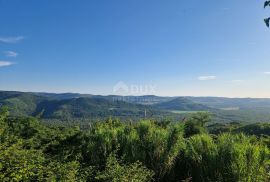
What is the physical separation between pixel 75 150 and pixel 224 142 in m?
7.26

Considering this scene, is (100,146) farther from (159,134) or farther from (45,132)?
(45,132)

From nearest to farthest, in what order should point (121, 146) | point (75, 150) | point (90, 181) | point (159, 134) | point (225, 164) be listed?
point (225, 164)
point (90, 181)
point (159, 134)
point (121, 146)
point (75, 150)

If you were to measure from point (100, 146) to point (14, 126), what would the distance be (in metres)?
6.72

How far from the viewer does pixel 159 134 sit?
35.8ft

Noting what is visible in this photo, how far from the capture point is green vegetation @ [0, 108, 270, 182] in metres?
7.77

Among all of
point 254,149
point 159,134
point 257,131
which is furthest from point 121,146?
point 257,131

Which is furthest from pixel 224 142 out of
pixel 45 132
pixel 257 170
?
pixel 45 132

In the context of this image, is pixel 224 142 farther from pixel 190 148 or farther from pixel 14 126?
pixel 14 126

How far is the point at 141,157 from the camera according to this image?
1090 cm

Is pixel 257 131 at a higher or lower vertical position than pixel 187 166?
lower

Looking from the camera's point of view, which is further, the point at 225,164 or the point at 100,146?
the point at 100,146

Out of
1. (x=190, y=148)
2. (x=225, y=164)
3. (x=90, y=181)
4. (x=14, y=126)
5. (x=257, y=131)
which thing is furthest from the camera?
(x=257, y=131)

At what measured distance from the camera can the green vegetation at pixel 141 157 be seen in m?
7.77

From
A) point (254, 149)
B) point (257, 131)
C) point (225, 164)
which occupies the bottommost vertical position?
point (257, 131)
